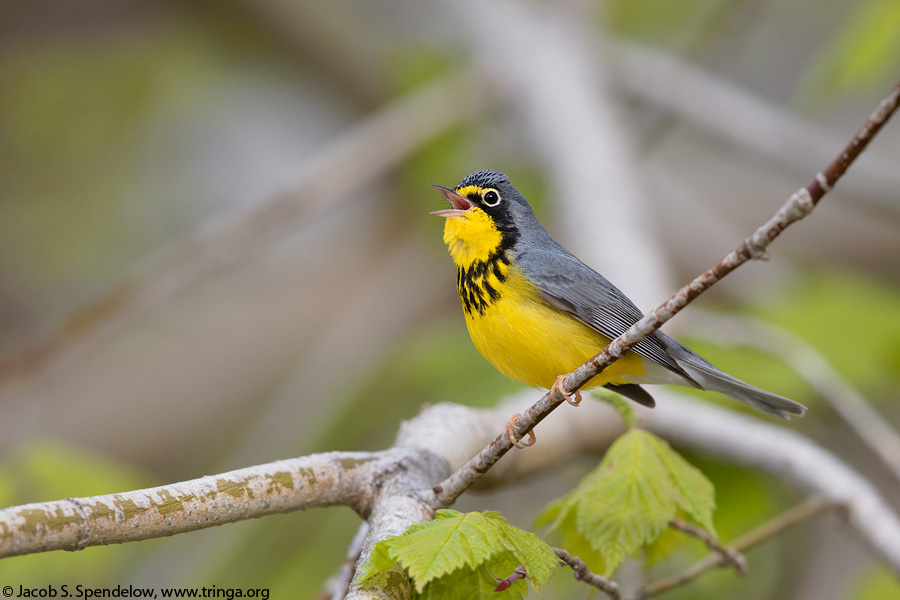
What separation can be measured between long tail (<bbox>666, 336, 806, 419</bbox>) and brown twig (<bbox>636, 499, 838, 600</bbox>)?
1.21 feet

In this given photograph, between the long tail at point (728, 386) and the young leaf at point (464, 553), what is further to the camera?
the long tail at point (728, 386)

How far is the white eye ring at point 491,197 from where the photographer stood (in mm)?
3369

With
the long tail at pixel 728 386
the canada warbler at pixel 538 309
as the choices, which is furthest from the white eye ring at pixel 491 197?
the long tail at pixel 728 386

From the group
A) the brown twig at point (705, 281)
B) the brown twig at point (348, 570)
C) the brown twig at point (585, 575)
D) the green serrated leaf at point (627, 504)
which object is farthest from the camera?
the brown twig at point (348, 570)

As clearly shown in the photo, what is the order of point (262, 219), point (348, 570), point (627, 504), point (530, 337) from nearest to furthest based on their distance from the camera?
point (627, 504) → point (348, 570) → point (530, 337) → point (262, 219)

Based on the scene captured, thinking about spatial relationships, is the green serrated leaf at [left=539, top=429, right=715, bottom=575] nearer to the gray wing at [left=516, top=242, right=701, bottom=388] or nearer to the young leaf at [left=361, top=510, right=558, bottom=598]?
the young leaf at [left=361, top=510, right=558, bottom=598]

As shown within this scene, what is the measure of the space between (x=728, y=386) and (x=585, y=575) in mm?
1503

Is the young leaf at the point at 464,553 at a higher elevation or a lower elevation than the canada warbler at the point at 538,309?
lower

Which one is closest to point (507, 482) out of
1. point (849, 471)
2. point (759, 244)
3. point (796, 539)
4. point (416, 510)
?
point (416, 510)

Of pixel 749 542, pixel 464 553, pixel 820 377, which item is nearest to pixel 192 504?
pixel 464 553

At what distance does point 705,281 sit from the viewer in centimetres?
177

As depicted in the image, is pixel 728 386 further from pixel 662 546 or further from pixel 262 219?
pixel 262 219

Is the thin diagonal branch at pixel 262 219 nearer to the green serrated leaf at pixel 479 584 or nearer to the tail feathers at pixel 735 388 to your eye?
the tail feathers at pixel 735 388

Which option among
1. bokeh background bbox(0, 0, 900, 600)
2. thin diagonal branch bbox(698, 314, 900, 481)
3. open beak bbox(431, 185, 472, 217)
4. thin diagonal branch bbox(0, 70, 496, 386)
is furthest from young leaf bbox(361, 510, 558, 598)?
thin diagonal branch bbox(0, 70, 496, 386)
